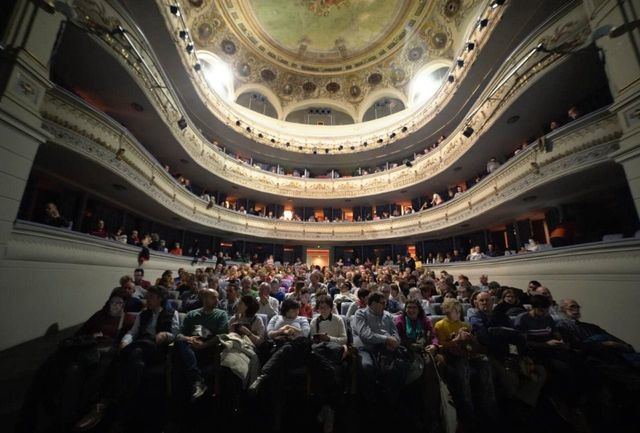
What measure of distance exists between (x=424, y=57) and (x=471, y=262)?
544 inches

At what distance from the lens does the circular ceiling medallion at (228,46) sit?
53.7 feet

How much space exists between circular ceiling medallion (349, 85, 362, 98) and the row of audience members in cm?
2057

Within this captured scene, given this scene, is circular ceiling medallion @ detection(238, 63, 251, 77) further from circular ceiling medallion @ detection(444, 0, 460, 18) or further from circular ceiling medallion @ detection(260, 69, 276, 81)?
circular ceiling medallion @ detection(444, 0, 460, 18)

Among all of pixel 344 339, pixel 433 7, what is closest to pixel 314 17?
pixel 433 7

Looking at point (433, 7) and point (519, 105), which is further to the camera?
point (433, 7)

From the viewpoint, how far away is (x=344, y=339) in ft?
10.1

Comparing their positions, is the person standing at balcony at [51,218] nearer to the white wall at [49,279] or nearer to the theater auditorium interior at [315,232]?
the theater auditorium interior at [315,232]

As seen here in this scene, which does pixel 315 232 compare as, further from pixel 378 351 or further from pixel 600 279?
pixel 378 351

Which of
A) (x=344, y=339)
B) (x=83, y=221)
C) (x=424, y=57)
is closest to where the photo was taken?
(x=344, y=339)

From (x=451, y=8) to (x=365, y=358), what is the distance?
18.0 metres

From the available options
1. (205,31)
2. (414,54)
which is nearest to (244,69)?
(205,31)

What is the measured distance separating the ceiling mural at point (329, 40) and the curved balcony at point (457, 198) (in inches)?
365

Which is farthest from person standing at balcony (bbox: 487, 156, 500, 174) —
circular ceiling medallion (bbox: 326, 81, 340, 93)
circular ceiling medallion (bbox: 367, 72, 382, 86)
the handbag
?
circular ceiling medallion (bbox: 326, 81, 340, 93)

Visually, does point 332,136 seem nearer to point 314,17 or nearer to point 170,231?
point 314,17
